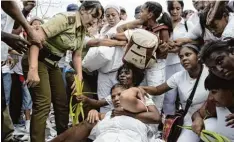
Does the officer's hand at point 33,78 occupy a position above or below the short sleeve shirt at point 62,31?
below

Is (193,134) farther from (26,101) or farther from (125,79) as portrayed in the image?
(26,101)

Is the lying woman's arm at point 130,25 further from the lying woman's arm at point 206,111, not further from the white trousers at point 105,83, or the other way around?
the lying woman's arm at point 206,111

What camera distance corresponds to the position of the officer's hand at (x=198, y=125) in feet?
9.47

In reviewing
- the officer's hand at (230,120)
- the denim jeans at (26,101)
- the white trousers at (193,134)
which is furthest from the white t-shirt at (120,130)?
the denim jeans at (26,101)

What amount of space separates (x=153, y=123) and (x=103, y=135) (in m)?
0.42

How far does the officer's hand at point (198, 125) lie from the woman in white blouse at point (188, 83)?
0.49ft

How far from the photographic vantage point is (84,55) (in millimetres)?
4070

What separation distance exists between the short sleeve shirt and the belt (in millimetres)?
31

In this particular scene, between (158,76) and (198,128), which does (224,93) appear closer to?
(198,128)

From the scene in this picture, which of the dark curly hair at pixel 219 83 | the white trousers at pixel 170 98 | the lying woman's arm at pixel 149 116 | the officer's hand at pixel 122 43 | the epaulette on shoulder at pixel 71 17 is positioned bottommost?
the white trousers at pixel 170 98

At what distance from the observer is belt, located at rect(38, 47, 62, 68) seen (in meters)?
3.44

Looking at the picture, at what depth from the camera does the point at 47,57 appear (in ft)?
11.5

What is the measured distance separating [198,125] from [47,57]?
141cm

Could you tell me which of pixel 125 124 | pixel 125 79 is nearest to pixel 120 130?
pixel 125 124
